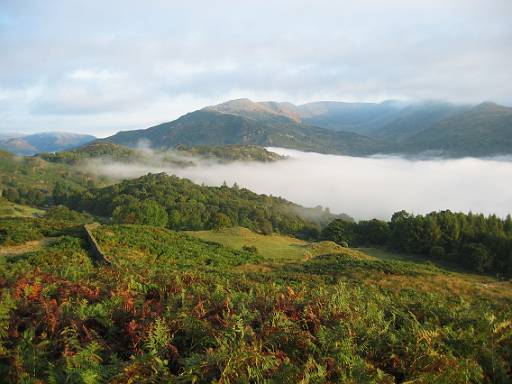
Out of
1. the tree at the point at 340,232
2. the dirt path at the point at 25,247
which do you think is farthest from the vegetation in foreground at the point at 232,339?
the tree at the point at 340,232

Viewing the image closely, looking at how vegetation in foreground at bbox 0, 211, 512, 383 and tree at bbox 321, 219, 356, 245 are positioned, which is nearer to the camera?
vegetation in foreground at bbox 0, 211, 512, 383

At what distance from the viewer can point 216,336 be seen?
610 centimetres

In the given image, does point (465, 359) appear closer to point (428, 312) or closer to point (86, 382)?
point (428, 312)

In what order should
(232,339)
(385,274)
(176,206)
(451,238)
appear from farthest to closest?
(176,206) → (451,238) → (385,274) → (232,339)

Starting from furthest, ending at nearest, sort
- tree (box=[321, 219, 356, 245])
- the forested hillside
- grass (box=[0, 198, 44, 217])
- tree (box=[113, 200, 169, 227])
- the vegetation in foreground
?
the forested hillside
tree (box=[113, 200, 169, 227])
tree (box=[321, 219, 356, 245])
grass (box=[0, 198, 44, 217])
the vegetation in foreground

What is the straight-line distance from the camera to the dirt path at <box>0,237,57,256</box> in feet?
85.1

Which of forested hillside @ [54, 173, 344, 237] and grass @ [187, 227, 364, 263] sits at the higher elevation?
grass @ [187, 227, 364, 263]

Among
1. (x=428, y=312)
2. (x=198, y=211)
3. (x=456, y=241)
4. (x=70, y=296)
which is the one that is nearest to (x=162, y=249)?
(x=70, y=296)

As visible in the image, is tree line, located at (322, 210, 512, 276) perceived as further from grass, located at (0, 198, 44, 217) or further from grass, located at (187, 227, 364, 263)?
grass, located at (0, 198, 44, 217)

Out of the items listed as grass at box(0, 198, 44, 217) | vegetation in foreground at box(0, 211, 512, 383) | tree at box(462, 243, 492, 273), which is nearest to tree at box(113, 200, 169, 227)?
grass at box(0, 198, 44, 217)

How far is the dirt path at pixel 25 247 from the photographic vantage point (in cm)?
2595

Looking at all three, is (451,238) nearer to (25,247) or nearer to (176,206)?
(25,247)

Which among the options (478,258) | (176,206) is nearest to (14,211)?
(176,206)

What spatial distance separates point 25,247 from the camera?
2798 cm
